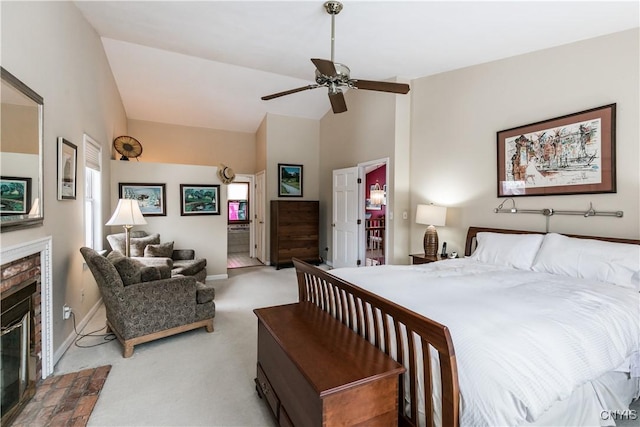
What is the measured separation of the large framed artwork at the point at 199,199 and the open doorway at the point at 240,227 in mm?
1916

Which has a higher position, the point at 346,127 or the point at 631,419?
the point at 346,127

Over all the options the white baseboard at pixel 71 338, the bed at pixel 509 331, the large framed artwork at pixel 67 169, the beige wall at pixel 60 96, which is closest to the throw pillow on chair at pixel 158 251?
the beige wall at pixel 60 96

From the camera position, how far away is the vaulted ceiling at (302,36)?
9.18 feet

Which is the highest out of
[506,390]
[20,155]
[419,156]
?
[419,156]

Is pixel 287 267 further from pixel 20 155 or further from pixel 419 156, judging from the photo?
pixel 20 155

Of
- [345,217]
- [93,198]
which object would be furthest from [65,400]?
[345,217]

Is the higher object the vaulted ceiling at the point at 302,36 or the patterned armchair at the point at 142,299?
the vaulted ceiling at the point at 302,36

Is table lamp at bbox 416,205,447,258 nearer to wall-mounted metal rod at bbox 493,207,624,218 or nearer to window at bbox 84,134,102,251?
wall-mounted metal rod at bbox 493,207,624,218

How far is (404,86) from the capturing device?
289 centimetres

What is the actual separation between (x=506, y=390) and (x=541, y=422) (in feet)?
1.55

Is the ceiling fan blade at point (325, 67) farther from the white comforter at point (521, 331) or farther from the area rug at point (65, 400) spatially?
the area rug at point (65, 400)

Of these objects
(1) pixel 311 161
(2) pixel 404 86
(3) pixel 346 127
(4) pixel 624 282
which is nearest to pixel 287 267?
(1) pixel 311 161

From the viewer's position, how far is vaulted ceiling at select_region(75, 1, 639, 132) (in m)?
2.80

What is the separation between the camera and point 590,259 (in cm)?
248
